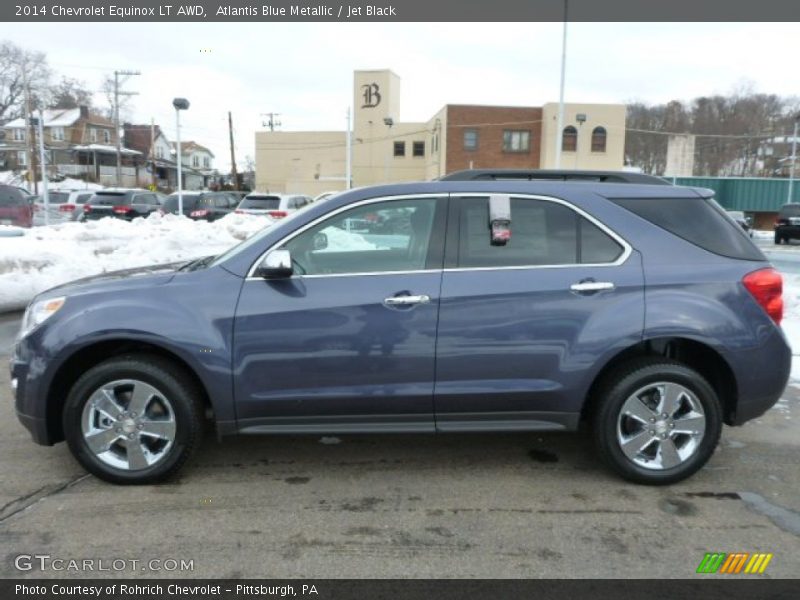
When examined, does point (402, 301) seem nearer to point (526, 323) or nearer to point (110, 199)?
point (526, 323)

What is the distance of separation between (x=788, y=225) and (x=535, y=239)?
90.0 feet

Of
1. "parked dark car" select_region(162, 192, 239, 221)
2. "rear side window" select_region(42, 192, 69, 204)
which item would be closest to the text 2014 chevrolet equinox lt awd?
"parked dark car" select_region(162, 192, 239, 221)

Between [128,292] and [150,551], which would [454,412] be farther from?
[128,292]

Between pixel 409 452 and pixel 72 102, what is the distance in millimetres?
95082

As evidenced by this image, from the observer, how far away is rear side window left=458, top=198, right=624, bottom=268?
380 centimetres

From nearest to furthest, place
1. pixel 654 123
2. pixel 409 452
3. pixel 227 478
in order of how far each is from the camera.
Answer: pixel 227 478 < pixel 409 452 < pixel 654 123

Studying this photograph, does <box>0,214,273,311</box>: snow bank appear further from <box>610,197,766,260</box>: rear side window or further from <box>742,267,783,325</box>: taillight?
<box>742,267,783,325</box>: taillight

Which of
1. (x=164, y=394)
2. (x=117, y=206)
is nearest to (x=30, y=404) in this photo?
(x=164, y=394)

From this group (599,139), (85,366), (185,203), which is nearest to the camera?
(85,366)

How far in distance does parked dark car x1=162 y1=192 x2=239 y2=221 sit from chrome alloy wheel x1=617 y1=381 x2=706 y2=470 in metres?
21.3

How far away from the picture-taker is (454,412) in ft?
12.4

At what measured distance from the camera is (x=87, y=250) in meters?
10.7
